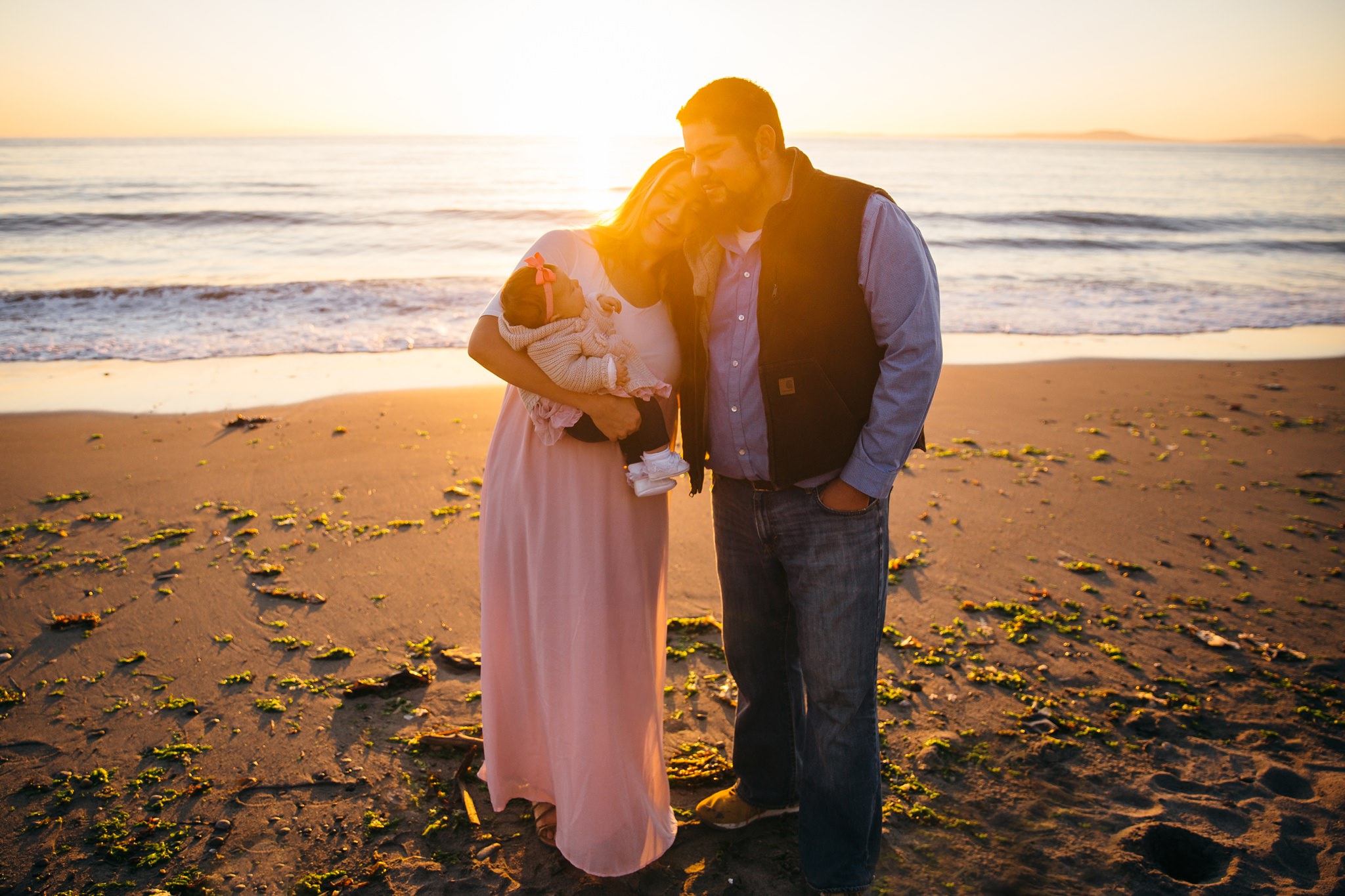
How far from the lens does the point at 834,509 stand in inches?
88.3

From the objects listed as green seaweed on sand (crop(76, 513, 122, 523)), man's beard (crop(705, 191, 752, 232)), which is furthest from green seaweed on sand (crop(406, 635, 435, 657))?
man's beard (crop(705, 191, 752, 232))

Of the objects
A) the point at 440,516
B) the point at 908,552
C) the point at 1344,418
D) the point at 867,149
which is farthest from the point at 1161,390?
the point at 867,149

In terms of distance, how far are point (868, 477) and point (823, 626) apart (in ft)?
1.60

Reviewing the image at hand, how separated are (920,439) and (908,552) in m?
2.56

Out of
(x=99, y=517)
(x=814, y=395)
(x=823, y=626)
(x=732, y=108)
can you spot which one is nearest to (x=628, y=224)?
(x=732, y=108)

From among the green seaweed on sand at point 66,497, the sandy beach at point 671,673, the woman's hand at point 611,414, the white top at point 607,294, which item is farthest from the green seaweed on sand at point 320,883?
the green seaweed on sand at point 66,497

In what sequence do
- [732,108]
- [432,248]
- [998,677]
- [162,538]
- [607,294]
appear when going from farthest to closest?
[432,248]
[162,538]
[998,677]
[607,294]
[732,108]

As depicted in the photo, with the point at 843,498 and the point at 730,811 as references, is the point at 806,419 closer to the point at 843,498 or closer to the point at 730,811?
the point at 843,498

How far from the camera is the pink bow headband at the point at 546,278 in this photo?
2182 millimetres

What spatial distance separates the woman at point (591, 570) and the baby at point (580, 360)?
0.05 meters

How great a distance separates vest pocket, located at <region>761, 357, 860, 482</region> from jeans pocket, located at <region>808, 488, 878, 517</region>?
9 centimetres

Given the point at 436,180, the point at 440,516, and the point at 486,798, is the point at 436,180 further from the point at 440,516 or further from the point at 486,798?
the point at 486,798

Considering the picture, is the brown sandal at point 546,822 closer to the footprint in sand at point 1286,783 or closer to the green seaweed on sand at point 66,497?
the footprint in sand at point 1286,783

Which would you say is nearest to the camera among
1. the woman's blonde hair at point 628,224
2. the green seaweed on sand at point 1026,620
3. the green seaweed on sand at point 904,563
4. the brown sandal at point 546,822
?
the woman's blonde hair at point 628,224
